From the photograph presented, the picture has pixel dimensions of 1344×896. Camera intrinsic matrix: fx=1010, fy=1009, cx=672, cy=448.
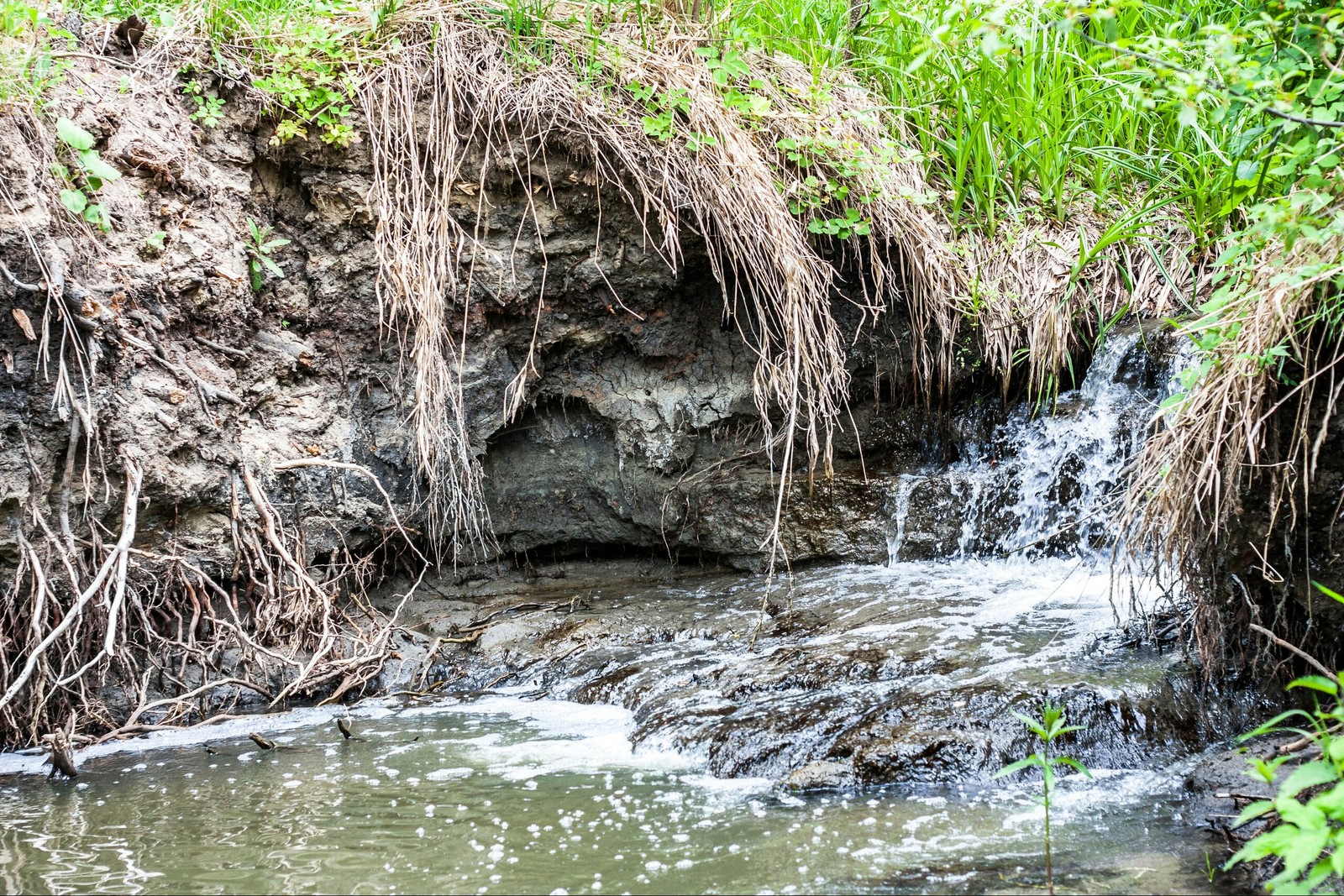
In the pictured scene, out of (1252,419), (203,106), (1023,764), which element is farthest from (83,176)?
(1252,419)

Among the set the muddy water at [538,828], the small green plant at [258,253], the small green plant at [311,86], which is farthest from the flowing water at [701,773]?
the small green plant at [311,86]

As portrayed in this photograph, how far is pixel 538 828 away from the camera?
8.85 feet

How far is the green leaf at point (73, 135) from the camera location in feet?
11.7

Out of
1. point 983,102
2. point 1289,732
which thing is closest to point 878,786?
point 1289,732

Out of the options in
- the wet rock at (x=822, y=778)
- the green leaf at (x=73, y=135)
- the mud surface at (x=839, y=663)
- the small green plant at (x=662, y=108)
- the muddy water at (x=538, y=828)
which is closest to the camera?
the muddy water at (x=538, y=828)

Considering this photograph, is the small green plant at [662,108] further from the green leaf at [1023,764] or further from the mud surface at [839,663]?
the green leaf at [1023,764]

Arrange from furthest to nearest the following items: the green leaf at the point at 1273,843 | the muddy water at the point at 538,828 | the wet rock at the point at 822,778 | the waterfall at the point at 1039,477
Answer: the waterfall at the point at 1039,477
the wet rock at the point at 822,778
the muddy water at the point at 538,828
the green leaf at the point at 1273,843

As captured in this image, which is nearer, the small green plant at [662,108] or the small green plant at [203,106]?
the small green plant at [203,106]

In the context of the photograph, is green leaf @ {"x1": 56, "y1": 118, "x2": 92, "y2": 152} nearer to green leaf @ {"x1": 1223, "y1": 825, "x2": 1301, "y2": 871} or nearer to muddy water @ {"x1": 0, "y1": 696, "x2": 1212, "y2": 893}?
muddy water @ {"x1": 0, "y1": 696, "x2": 1212, "y2": 893}

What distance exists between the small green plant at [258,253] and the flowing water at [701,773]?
192 centimetres

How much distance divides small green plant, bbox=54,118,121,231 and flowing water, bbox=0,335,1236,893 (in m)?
1.94

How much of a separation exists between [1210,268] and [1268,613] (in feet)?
8.62

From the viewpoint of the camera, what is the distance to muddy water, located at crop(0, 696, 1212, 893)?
7.77 feet

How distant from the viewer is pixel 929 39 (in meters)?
2.63
